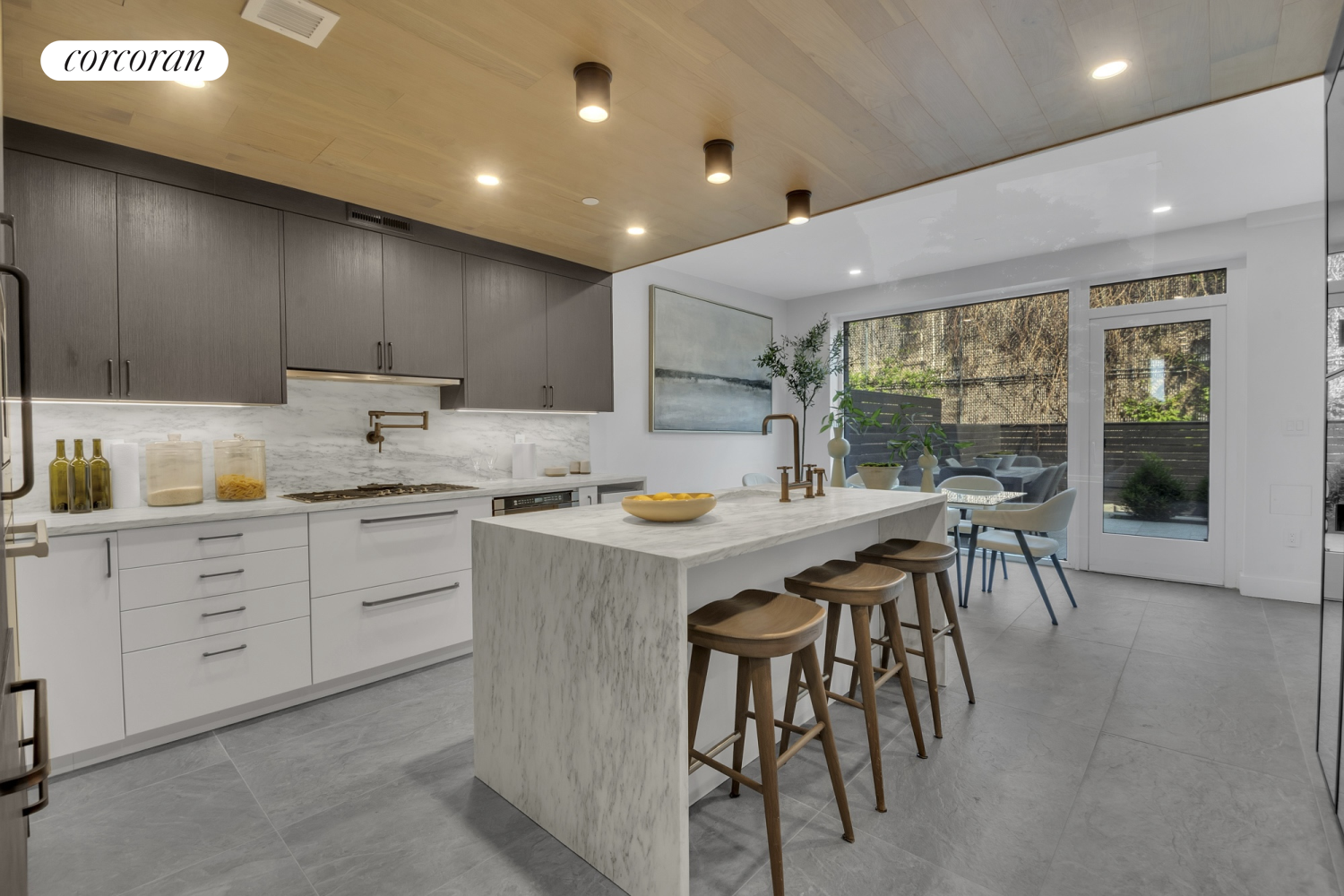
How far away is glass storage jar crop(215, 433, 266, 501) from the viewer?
2824 millimetres

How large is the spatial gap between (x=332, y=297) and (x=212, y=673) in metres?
1.76

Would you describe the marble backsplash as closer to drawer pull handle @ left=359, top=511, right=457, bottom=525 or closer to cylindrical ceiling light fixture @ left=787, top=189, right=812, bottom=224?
drawer pull handle @ left=359, top=511, right=457, bottom=525

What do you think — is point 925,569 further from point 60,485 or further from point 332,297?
point 60,485

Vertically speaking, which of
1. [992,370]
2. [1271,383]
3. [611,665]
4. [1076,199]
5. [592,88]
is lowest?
[611,665]

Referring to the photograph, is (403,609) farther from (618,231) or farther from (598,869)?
(618,231)

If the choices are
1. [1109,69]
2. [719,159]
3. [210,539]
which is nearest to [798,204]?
[719,159]

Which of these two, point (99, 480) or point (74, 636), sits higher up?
point (99, 480)

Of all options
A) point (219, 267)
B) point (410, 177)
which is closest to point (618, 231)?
point (410, 177)

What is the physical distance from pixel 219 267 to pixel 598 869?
282 cm

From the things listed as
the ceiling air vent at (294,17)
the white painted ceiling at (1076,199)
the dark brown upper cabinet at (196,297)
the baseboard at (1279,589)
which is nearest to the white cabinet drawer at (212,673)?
the dark brown upper cabinet at (196,297)

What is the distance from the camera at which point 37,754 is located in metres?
0.94

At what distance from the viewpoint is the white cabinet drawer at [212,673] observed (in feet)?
7.70

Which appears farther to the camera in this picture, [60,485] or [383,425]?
[383,425]

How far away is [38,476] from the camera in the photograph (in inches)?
99.8
